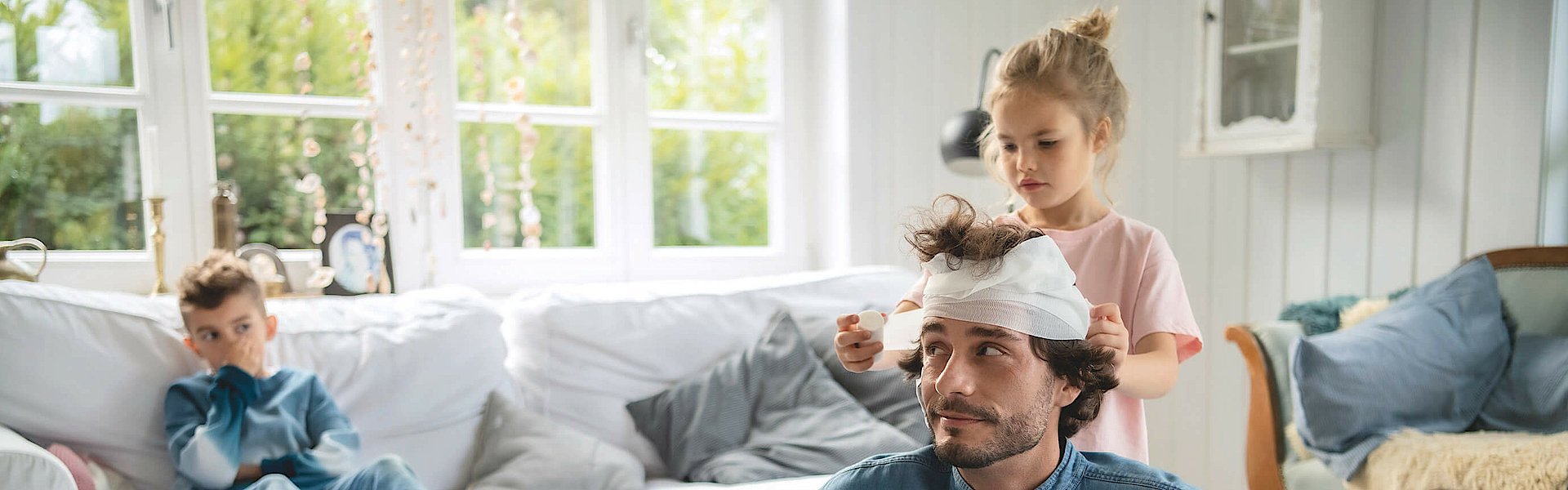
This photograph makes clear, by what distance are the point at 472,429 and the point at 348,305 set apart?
0.42m

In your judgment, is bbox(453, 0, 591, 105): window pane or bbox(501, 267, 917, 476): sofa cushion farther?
bbox(453, 0, 591, 105): window pane

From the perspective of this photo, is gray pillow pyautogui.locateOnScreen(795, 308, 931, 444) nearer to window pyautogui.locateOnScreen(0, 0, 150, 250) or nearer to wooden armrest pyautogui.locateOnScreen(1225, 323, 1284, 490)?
wooden armrest pyautogui.locateOnScreen(1225, 323, 1284, 490)

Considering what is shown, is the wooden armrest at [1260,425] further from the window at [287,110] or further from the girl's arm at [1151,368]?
the window at [287,110]

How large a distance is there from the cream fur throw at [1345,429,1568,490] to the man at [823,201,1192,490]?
98cm

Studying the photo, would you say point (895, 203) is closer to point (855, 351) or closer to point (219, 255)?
point (219, 255)

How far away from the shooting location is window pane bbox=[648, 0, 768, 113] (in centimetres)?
285

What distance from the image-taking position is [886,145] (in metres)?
2.88

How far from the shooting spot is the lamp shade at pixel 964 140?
76.7 inches

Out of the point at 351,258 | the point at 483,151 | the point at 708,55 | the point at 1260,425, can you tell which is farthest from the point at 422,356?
the point at 1260,425

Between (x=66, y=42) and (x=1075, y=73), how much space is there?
247 cm

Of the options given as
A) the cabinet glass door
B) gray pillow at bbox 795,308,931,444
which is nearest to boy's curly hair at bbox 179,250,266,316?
gray pillow at bbox 795,308,931,444

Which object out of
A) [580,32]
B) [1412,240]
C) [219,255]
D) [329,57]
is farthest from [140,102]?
[1412,240]

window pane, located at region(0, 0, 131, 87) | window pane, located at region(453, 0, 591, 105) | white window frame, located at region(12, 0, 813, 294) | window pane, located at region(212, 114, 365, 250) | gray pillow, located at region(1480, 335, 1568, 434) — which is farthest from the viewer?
window pane, located at region(453, 0, 591, 105)

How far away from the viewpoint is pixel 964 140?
1952mm
